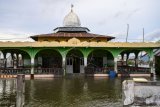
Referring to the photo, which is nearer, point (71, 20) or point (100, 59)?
point (100, 59)

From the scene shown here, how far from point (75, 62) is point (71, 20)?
8.10 meters

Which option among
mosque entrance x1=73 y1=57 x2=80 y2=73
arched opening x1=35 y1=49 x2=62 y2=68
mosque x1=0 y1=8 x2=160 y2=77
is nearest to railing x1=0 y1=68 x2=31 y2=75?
mosque x1=0 y1=8 x2=160 y2=77

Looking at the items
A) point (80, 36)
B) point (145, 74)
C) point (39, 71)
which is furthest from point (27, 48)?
point (145, 74)

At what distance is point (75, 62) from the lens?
115ft

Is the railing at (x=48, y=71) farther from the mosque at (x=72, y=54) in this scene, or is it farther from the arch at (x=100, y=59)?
the arch at (x=100, y=59)

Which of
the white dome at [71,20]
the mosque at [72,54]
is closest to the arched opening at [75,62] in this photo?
the mosque at [72,54]

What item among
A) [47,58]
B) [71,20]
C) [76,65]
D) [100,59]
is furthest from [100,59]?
[71,20]

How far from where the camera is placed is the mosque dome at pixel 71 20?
4077 centimetres

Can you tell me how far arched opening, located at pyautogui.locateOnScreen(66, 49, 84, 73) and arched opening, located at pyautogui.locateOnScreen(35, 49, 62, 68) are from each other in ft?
4.65

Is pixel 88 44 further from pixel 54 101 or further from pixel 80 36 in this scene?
pixel 54 101

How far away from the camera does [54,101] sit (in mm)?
15344

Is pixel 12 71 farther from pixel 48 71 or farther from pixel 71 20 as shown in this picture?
pixel 71 20

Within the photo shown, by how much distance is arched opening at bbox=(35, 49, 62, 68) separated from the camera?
35.0 metres

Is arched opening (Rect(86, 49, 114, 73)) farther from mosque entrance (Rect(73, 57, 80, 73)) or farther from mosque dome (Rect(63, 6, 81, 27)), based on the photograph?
mosque dome (Rect(63, 6, 81, 27))
